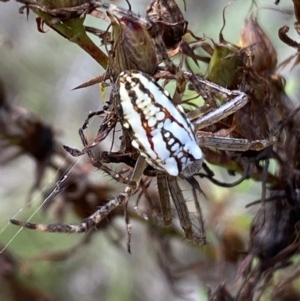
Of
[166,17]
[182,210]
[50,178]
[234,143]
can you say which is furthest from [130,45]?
[50,178]

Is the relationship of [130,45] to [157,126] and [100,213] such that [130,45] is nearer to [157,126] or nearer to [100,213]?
[157,126]

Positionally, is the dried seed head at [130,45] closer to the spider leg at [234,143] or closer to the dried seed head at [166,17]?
the dried seed head at [166,17]

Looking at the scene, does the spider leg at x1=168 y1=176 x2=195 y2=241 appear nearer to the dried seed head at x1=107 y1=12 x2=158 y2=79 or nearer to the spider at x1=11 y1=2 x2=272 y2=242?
the spider at x1=11 y1=2 x2=272 y2=242

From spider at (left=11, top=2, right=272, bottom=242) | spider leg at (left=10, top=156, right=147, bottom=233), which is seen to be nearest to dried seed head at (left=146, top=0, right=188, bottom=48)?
spider at (left=11, top=2, right=272, bottom=242)

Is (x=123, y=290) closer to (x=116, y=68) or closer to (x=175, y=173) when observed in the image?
(x=175, y=173)

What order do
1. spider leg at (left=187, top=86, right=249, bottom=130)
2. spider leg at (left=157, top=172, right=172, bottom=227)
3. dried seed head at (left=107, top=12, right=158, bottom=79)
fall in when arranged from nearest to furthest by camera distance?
dried seed head at (left=107, top=12, right=158, bottom=79) < spider leg at (left=187, top=86, right=249, bottom=130) < spider leg at (left=157, top=172, right=172, bottom=227)

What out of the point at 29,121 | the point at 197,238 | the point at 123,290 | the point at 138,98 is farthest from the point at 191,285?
the point at 138,98
